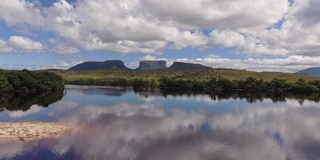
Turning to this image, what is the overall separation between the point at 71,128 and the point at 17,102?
52713mm

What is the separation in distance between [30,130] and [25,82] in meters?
93.7

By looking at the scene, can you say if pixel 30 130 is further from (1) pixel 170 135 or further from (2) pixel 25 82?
(2) pixel 25 82

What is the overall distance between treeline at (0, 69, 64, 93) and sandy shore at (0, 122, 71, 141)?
78.0m

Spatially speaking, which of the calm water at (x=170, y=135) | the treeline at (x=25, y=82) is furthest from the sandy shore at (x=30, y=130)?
the treeline at (x=25, y=82)

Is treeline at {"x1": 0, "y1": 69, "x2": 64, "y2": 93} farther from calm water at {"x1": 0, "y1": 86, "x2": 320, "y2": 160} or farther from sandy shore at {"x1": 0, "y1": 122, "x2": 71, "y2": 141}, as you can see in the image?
sandy shore at {"x1": 0, "y1": 122, "x2": 71, "y2": 141}

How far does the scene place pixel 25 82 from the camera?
14975 centimetres

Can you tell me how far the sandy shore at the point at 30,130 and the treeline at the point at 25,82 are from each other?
78.0 metres

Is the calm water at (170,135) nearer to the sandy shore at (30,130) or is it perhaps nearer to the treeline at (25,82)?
the sandy shore at (30,130)

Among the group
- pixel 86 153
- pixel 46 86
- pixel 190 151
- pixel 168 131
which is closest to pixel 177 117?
pixel 168 131

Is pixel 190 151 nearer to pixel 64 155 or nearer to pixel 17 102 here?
pixel 64 155

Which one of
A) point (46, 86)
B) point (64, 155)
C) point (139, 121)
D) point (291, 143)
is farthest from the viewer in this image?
point (46, 86)

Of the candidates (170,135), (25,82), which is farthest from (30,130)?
(25,82)

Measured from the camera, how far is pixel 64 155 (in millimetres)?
49062

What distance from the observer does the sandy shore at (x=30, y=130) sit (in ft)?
191
